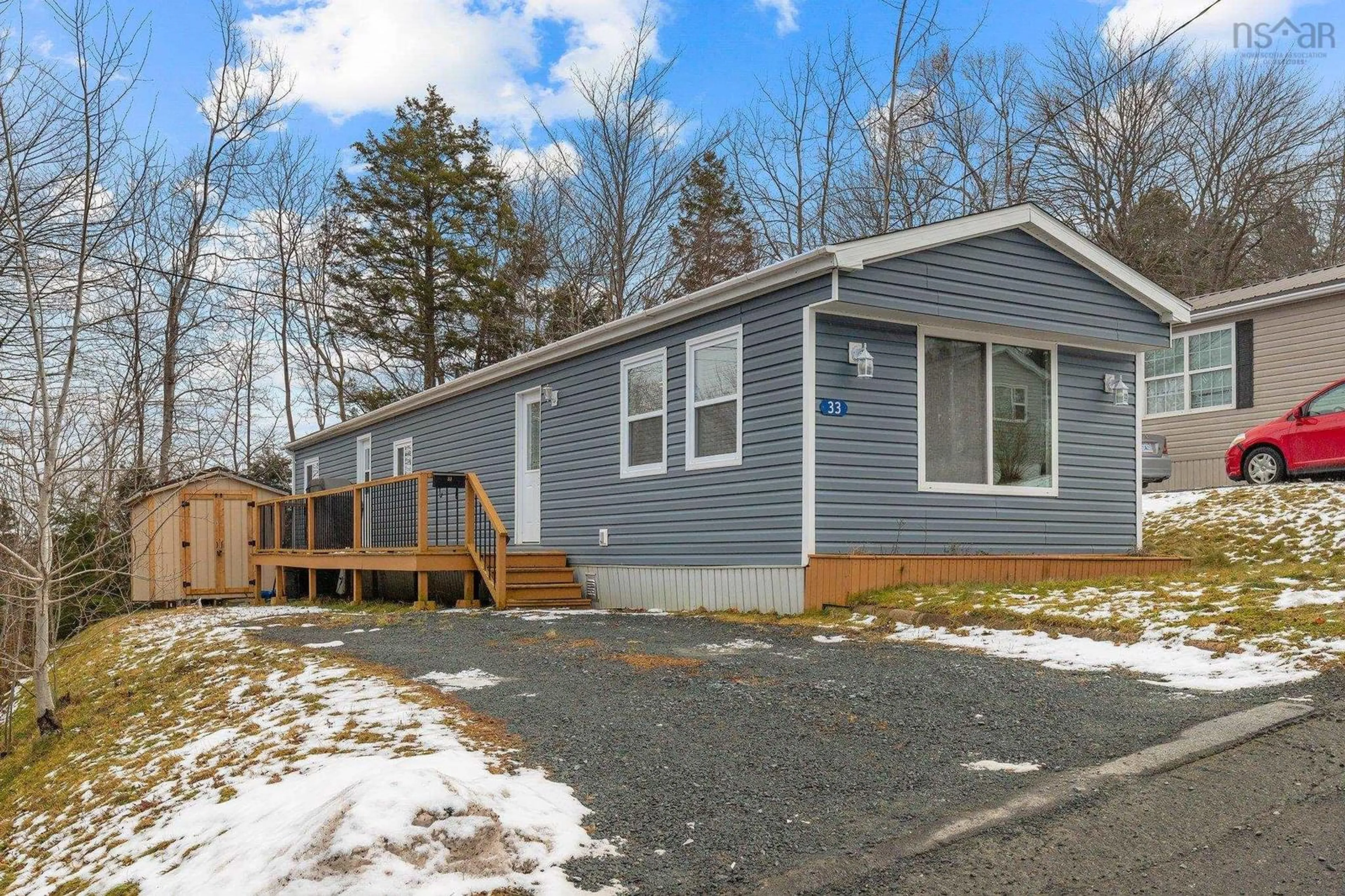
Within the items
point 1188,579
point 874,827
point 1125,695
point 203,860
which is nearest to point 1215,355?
point 1188,579

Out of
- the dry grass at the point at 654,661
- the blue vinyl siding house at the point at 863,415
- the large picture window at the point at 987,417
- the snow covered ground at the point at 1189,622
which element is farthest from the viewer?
the large picture window at the point at 987,417

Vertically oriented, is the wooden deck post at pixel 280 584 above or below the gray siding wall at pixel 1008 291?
below

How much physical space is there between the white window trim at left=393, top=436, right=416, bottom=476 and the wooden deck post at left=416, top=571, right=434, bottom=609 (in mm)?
4571

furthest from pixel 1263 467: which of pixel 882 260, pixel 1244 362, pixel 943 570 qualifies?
pixel 882 260

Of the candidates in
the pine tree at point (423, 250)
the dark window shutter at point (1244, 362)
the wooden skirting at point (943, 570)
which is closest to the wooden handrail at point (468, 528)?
the wooden skirting at point (943, 570)

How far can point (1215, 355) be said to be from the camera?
56.1 ft

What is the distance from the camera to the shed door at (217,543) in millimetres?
17078

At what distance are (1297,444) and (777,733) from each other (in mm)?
12344

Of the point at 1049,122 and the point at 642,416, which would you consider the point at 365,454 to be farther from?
the point at 1049,122

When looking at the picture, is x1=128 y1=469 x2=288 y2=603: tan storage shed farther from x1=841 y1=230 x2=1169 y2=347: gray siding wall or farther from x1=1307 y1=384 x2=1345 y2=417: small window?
x1=1307 y1=384 x2=1345 y2=417: small window

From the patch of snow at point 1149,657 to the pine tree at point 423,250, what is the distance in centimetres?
2346

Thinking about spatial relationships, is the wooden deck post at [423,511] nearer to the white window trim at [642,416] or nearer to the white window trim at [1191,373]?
the white window trim at [642,416]

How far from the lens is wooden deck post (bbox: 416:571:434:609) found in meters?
11.5

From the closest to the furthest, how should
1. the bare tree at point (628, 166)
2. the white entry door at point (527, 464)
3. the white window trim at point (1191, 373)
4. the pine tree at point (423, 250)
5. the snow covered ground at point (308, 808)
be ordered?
the snow covered ground at point (308, 808) < the white entry door at point (527, 464) < the white window trim at point (1191, 373) < the bare tree at point (628, 166) < the pine tree at point (423, 250)
